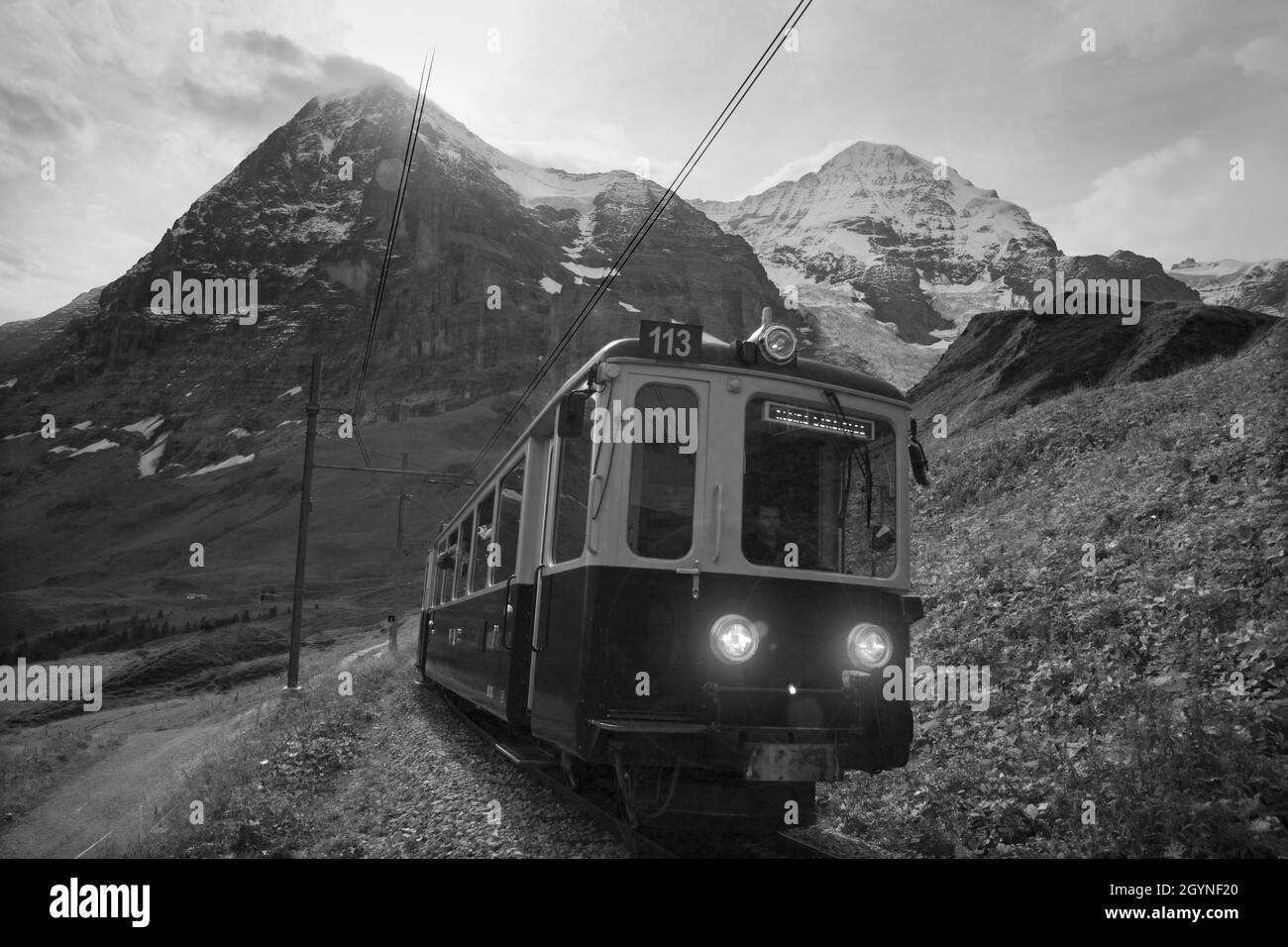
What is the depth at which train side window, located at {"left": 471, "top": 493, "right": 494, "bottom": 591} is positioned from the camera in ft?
29.4

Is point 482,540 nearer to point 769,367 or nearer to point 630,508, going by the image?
point 630,508

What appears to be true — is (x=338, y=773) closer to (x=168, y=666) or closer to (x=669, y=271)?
(x=168, y=666)

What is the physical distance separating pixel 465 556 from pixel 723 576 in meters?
6.18

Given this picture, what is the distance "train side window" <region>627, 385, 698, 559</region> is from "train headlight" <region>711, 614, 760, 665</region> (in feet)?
1.66

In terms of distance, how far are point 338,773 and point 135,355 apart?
21363cm

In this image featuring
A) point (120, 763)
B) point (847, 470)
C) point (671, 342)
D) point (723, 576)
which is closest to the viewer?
point (723, 576)

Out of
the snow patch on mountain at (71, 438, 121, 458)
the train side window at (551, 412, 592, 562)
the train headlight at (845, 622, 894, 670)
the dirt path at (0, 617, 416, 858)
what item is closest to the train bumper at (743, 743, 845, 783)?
the train headlight at (845, 622, 894, 670)

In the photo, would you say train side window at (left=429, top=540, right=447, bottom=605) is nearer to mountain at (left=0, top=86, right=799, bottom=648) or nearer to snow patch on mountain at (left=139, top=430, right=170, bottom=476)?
mountain at (left=0, top=86, right=799, bottom=648)

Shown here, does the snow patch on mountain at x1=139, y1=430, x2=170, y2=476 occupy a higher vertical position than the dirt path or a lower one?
higher

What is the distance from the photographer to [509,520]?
7.95 meters

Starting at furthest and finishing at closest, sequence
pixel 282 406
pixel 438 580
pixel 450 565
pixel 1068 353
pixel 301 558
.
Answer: pixel 282 406, pixel 1068 353, pixel 301 558, pixel 438 580, pixel 450 565

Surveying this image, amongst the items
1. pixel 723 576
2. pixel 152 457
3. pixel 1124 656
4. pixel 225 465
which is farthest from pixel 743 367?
pixel 152 457

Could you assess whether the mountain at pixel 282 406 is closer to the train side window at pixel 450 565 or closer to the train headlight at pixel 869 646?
A: the train side window at pixel 450 565
